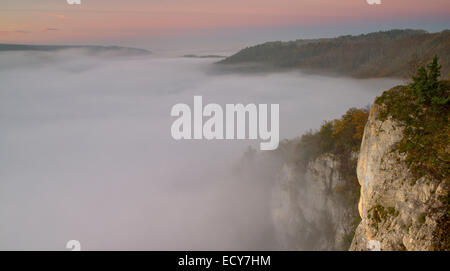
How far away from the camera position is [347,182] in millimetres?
26188

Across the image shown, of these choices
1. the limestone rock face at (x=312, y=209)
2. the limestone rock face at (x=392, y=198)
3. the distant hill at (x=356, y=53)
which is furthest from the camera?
the distant hill at (x=356, y=53)

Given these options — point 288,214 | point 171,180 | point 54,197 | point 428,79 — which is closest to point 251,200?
point 288,214

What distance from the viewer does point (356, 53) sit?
126188 millimetres

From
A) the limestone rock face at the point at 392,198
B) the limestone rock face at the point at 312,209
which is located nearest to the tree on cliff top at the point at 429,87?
the limestone rock face at the point at 392,198

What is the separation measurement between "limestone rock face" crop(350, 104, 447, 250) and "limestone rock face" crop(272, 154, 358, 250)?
12744mm

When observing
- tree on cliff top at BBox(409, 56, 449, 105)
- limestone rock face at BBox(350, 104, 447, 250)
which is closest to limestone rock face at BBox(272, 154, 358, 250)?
limestone rock face at BBox(350, 104, 447, 250)

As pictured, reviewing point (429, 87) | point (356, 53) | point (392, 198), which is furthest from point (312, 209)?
point (356, 53)

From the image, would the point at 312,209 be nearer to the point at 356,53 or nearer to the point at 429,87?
the point at 429,87

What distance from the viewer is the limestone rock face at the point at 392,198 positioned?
29.4 ft

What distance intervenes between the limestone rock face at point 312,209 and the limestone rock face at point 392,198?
1274 cm

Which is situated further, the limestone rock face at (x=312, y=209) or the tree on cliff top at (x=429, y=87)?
the limestone rock face at (x=312, y=209)

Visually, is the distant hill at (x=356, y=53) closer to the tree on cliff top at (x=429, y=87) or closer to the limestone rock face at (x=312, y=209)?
the limestone rock face at (x=312, y=209)

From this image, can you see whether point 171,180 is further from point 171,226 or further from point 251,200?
point 251,200

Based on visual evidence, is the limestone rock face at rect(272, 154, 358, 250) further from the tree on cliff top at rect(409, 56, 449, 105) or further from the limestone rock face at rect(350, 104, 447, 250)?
the tree on cliff top at rect(409, 56, 449, 105)
